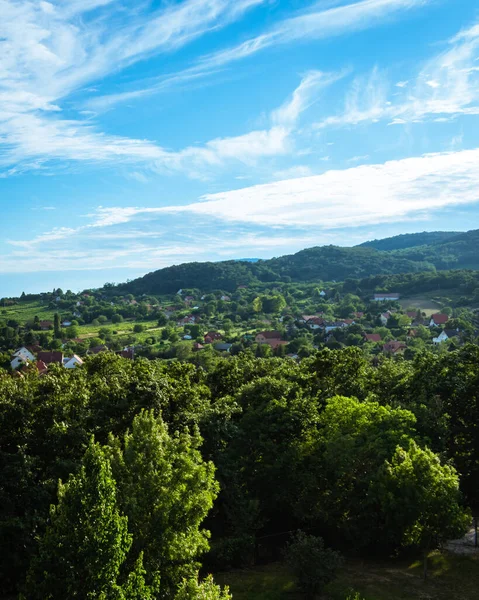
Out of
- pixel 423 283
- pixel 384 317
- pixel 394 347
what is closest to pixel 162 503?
pixel 394 347

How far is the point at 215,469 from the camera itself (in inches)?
679

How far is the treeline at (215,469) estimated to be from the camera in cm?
1137

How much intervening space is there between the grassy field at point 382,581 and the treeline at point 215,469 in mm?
991

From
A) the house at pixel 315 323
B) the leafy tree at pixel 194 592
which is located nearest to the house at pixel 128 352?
the house at pixel 315 323

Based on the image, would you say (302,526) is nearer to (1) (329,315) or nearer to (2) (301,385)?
(2) (301,385)

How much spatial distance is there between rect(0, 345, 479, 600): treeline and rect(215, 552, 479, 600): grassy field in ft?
3.25

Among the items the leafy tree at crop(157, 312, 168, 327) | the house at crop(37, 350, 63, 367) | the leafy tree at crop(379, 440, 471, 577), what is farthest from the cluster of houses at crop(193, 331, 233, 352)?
the leafy tree at crop(379, 440, 471, 577)

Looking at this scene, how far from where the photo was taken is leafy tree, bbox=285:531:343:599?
18234 millimetres

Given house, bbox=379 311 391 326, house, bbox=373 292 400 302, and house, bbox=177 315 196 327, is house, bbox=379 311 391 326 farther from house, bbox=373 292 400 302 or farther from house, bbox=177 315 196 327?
house, bbox=177 315 196 327

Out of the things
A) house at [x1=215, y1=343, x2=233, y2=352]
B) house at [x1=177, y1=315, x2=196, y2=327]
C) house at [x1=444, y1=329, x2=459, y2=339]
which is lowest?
house at [x1=444, y1=329, x2=459, y2=339]

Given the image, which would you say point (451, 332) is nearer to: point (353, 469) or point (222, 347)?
point (222, 347)

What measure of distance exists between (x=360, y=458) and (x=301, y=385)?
7785mm

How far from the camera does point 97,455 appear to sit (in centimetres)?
1158

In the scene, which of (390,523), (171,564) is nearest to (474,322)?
(390,523)
